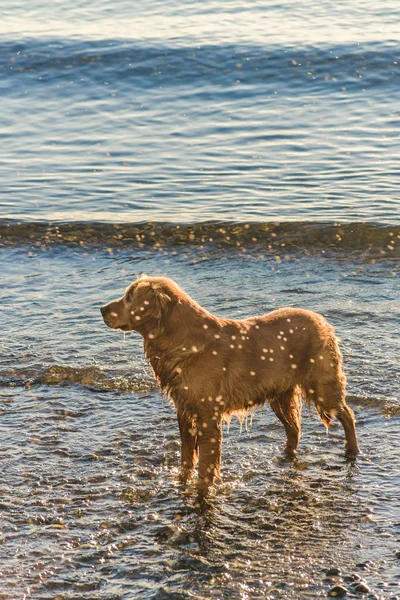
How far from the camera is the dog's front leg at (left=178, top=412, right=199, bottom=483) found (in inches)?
285

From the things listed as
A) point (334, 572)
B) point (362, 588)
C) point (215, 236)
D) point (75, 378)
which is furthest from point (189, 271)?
point (362, 588)

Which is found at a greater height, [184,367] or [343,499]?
[184,367]

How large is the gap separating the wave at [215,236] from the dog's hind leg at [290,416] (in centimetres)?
649

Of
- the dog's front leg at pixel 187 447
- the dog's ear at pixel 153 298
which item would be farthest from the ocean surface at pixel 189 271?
the dog's ear at pixel 153 298

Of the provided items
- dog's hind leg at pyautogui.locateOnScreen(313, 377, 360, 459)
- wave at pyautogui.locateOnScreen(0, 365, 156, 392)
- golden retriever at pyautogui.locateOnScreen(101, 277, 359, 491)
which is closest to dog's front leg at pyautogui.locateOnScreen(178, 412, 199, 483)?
golden retriever at pyautogui.locateOnScreen(101, 277, 359, 491)

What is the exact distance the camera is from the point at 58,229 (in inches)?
607

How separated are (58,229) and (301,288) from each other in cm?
532

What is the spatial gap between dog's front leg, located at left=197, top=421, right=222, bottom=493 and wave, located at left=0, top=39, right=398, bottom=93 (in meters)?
19.4

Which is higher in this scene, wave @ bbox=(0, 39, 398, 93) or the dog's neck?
wave @ bbox=(0, 39, 398, 93)

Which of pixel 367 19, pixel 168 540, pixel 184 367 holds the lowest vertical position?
pixel 168 540

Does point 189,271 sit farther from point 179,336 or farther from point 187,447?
point 179,336

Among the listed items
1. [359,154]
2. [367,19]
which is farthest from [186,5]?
[359,154]

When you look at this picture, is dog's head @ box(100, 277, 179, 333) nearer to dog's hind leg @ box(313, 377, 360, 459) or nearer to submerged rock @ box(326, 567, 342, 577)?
dog's hind leg @ box(313, 377, 360, 459)

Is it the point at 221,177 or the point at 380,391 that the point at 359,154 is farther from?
the point at 380,391
